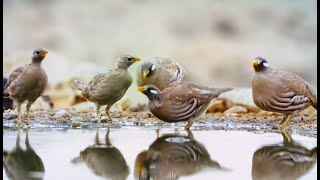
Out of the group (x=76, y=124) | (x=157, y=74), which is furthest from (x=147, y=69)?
(x=76, y=124)

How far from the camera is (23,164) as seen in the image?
99.4 inches

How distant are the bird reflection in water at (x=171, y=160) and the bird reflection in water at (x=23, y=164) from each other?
1.12 feet

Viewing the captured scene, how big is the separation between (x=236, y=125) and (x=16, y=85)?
3.40 feet

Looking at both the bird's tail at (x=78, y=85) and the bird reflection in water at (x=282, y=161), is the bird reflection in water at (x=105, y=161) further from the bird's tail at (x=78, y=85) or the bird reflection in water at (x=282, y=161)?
the bird's tail at (x=78, y=85)

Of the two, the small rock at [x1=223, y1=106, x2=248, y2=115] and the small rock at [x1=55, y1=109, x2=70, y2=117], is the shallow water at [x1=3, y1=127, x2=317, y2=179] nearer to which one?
the small rock at [x1=55, y1=109, x2=70, y2=117]

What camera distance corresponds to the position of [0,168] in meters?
2.49

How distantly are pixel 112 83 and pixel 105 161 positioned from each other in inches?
28.8

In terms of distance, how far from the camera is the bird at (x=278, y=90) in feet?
10.4

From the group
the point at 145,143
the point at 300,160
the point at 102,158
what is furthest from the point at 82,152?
the point at 300,160

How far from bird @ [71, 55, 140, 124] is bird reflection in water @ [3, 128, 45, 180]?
0.62m

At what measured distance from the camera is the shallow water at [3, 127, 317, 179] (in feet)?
8.09

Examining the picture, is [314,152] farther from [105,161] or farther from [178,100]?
[105,161]

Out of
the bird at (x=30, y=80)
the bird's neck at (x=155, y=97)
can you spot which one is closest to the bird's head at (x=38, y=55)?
the bird at (x=30, y=80)

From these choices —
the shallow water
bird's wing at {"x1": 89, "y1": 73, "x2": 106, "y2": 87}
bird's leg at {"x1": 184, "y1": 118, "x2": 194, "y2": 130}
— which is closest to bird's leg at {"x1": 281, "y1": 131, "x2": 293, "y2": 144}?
the shallow water
